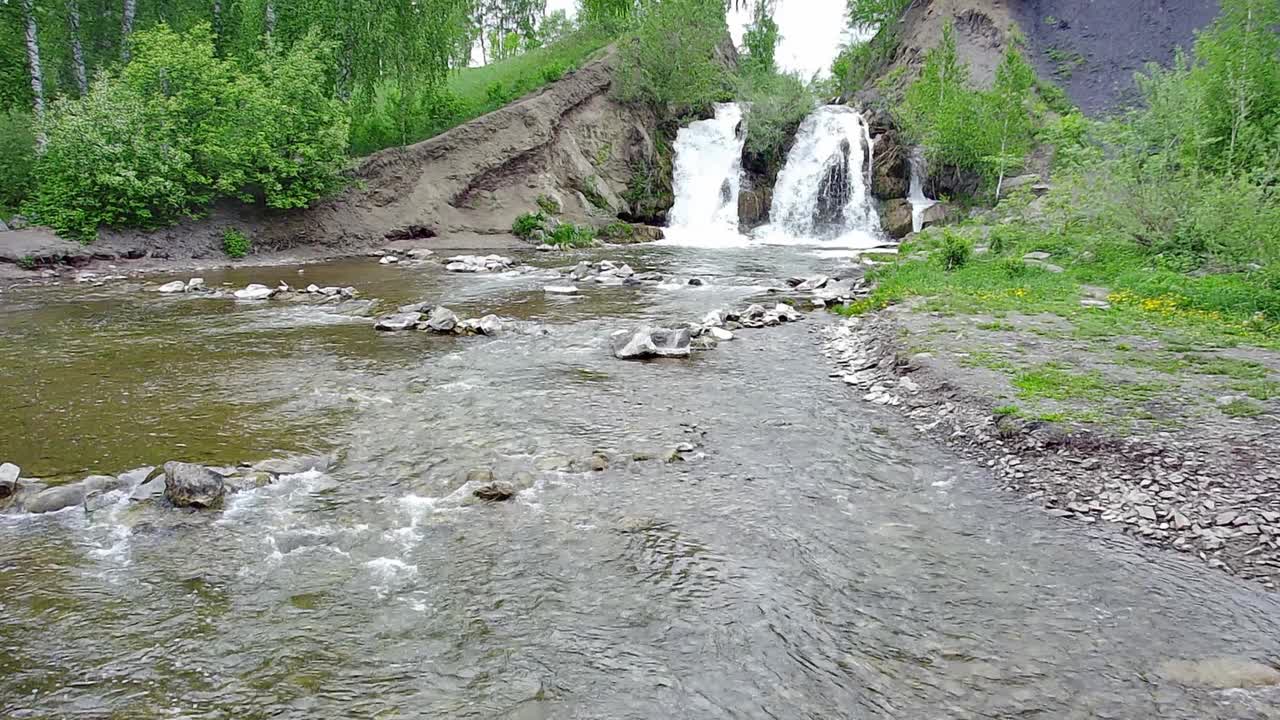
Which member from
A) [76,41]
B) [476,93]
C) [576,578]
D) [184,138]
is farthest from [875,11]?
[576,578]

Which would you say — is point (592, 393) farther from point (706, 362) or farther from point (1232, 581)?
point (1232, 581)

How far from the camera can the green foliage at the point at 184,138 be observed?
24.4 meters

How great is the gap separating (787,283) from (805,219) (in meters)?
18.5

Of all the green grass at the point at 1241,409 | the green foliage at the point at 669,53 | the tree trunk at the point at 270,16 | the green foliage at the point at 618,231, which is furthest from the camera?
the green foliage at the point at 669,53

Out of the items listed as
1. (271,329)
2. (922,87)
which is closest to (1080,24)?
(922,87)

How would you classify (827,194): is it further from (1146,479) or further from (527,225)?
(1146,479)

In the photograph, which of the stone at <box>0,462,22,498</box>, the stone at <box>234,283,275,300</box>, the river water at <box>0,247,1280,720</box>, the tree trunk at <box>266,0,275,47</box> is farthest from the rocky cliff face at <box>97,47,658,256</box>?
the stone at <box>0,462,22,498</box>

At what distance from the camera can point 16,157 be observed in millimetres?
27609

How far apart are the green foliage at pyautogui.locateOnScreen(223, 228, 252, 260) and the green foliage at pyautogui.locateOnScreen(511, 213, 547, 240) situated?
1186cm

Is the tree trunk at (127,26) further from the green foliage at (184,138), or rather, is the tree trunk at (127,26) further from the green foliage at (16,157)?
the green foliage at (16,157)

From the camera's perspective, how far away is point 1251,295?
13.3m

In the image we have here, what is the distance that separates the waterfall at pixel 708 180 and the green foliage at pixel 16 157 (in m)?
27.1

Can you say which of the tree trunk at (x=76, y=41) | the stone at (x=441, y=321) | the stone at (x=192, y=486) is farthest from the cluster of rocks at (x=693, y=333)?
the tree trunk at (x=76, y=41)

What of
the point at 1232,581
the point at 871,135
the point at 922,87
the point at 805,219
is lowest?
the point at 1232,581
